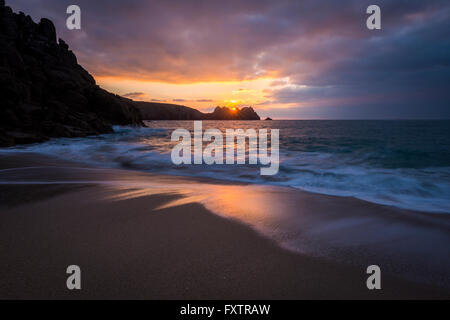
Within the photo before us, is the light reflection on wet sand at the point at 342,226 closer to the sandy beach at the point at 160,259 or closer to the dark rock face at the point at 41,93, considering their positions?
the sandy beach at the point at 160,259

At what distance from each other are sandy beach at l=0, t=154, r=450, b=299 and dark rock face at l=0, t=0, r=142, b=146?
14.7 metres

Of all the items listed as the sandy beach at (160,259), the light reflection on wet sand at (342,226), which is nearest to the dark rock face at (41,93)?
the sandy beach at (160,259)

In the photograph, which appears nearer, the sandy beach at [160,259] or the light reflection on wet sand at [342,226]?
the sandy beach at [160,259]

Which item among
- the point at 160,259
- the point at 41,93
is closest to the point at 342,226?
the point at 160,259

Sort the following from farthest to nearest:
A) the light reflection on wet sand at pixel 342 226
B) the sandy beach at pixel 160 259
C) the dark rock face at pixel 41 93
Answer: the dark rock face at pixel 41 93, the light reflection on wet sand at pixel 342 226, the sandy beach at pixel 160 259

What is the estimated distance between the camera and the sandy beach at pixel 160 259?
1585 mm

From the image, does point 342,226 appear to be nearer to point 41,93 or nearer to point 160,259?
point 160,259

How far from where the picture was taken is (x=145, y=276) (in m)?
1.70

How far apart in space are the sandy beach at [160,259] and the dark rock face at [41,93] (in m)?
14.7

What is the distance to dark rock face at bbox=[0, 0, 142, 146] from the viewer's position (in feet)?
59.5

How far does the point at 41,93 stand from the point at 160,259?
33.1 meters
